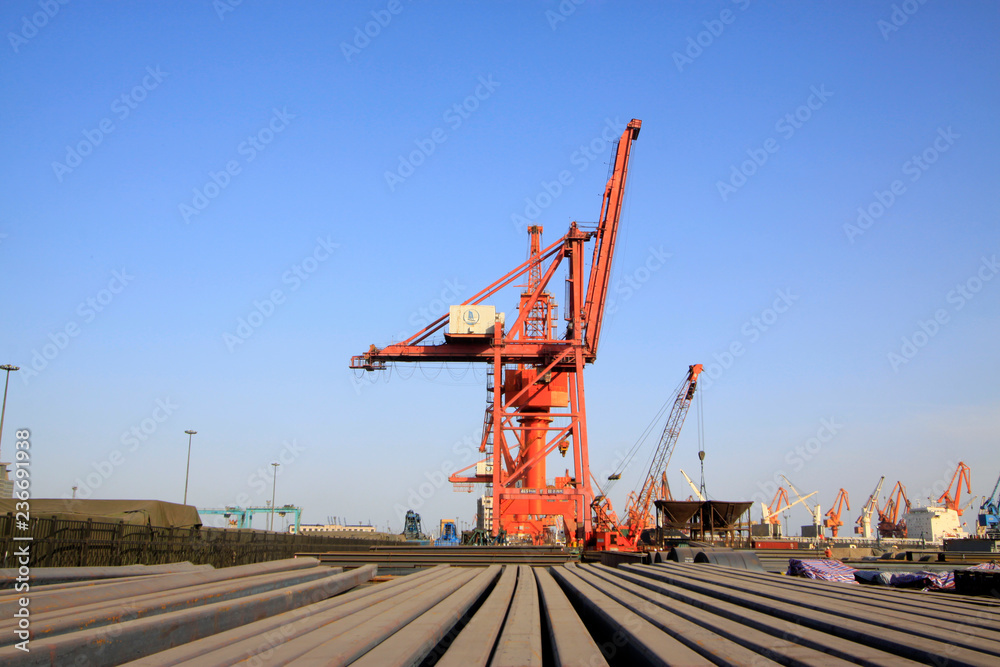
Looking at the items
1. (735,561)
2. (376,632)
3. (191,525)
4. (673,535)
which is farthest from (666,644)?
(673,535)

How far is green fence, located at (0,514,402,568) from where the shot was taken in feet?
48.2

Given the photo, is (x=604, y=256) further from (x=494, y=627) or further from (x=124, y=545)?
(x=494, y=627)

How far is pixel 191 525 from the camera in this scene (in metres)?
27.0

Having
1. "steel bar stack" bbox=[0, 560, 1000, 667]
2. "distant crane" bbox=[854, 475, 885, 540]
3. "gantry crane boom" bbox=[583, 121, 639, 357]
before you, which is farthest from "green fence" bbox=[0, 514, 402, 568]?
"distant crane" bbox=[854, 475, 885, 540]

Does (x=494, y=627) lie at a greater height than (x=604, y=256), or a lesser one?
lesser

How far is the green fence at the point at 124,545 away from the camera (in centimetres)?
1469

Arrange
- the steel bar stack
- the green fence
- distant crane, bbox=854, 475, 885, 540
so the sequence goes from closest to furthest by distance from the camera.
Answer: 1. the steel bar stack
2. the green fence
3. distant crane, bbox=854, 475, 885, 540

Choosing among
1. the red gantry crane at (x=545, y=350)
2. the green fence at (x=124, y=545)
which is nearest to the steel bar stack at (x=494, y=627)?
the green fence at (x=124, y=545)

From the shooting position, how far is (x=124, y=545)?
1741 cm

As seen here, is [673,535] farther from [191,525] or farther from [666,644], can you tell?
[666,644]

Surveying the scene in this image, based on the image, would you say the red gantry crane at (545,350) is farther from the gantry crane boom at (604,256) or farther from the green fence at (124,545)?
the green fence at (124,545)

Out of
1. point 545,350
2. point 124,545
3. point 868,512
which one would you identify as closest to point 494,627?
point 124,545

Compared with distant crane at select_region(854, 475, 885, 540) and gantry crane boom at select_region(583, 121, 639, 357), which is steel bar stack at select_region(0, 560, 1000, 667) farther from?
distant crane at select_region(854, 475, 885, 540)

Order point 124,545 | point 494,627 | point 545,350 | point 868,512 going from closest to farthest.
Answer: point 494,627 → point 124,545 → point 545,350 → point 868,512
